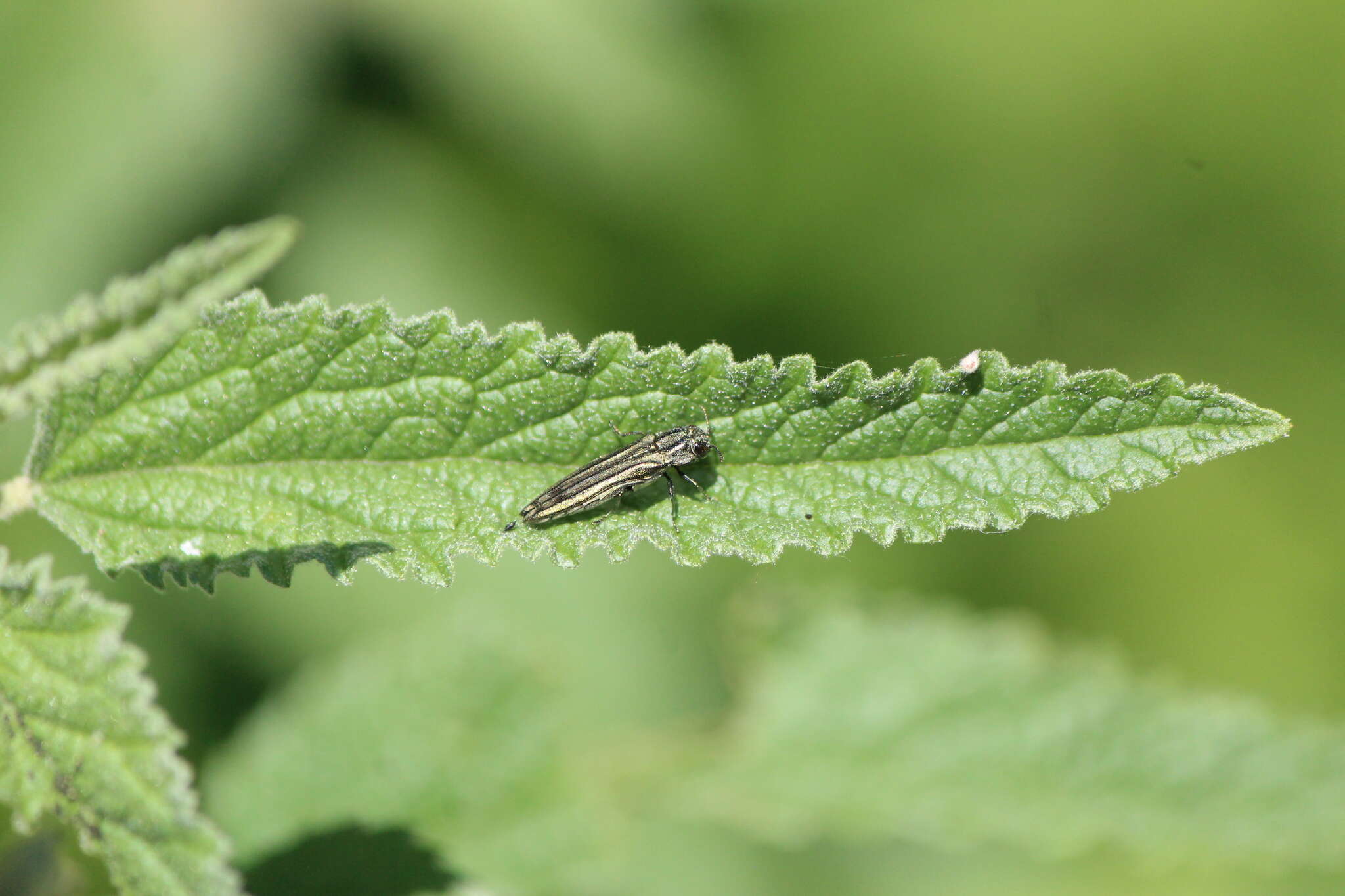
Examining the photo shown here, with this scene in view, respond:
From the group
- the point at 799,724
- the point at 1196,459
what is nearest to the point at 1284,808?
the point at 799,724

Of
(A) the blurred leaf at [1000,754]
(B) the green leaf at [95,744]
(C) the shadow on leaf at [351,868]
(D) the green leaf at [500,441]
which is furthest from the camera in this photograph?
(A) the blurred leaf at [1000,754]

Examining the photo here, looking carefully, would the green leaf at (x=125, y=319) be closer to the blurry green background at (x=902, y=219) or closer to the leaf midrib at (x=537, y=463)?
the leaf midrib at (x=537, y=463)

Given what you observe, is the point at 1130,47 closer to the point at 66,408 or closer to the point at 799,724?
the point at 799,724

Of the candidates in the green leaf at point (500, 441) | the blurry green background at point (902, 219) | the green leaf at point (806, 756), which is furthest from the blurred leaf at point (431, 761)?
the blurry green background at point (902, 219)

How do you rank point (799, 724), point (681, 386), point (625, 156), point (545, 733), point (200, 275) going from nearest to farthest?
point (200, 275), point (681, 386), point (545, 733), point (799, 724), point (625, 156)

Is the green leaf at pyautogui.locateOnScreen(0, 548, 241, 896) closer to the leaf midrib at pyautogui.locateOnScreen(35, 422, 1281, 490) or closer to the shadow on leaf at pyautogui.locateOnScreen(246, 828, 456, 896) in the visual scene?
the leaf midrib at pyautogui.locateOnScreen(35, 422, 1281, 490)

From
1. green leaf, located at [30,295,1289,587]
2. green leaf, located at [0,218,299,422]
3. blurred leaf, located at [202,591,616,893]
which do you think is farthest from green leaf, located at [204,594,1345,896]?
green leaf, located at [0,218,299,422]

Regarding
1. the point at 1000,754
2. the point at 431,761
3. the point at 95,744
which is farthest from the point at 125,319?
the point at 1000,754
